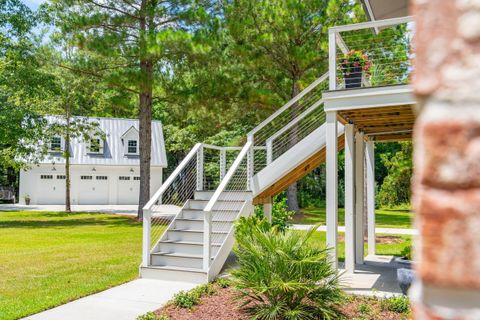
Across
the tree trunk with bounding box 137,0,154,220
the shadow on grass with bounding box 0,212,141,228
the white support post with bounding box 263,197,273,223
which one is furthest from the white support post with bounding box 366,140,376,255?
the shadow on grass with bounding box 0,212,141,228

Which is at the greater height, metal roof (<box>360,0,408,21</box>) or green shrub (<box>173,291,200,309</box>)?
metal roof (<box>360,0,408,21</box>)

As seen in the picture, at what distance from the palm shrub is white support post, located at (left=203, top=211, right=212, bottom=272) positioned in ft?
5.52

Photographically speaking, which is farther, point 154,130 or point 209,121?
point 154,130

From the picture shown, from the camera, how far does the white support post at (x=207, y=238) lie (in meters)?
7.57

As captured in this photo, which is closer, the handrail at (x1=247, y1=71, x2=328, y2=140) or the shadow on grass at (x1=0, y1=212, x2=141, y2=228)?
the handrail at (x1=247, y1=71, x2=328, y2=140)

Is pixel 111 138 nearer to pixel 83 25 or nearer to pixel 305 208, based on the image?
pixel 305 208

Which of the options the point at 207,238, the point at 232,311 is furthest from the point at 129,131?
the point at 232,311

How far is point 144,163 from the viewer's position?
19297mm

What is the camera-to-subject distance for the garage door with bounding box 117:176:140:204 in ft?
110

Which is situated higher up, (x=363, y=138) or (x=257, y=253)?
(x=363, y=138)

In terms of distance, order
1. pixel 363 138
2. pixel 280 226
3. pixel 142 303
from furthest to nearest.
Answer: pixel 363 138
pixel 280 226
pixel 142 303

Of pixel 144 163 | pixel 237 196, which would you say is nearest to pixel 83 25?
pixel 144 163

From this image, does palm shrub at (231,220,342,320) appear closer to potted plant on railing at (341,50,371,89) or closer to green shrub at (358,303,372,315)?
green shrub at (358,303,372,315)

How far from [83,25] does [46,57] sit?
251cm
